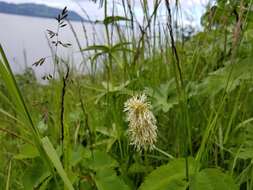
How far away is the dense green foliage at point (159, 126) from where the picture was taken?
805mm

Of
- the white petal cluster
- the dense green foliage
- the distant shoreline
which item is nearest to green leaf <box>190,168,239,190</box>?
the dense green foliage

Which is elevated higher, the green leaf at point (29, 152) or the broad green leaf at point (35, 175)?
the green leaf at point (29, 152)

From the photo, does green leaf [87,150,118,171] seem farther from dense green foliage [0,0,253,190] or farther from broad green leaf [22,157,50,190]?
broad green leaf [22,157,50,190]

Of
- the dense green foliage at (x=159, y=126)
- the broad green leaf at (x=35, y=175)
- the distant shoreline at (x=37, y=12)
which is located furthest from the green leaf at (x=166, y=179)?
the distant shoreline at (x=37, y=12)

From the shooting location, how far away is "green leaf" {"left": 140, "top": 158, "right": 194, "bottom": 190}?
77 centimetres

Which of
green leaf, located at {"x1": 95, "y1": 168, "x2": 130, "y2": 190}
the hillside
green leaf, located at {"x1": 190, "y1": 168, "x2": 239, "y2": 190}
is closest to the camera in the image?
green leaf, located at {"x1": 190, "y1": 168, "x2": 239, "y2": 190}

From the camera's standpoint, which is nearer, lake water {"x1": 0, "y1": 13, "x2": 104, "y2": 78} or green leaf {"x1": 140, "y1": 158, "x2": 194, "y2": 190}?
green leaf {"x1": 140, "y1": 158, "x2": 194, "y2": 190}

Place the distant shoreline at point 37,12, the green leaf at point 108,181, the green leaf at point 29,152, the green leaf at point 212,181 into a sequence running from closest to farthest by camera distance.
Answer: the green leaf at point 212,181
the green leaf at point 108,181
the green leaf at point 29,152
the distant shoreline at point 37,12

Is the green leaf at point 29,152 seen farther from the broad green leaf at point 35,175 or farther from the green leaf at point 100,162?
the green leaf at point 100,162

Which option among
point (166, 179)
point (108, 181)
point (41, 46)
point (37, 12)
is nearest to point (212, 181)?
point (166, 179)

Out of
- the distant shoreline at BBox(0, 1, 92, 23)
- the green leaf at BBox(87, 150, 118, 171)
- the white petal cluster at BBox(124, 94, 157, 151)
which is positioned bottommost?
the green leaf at BBox(87, 150, 118, 171)

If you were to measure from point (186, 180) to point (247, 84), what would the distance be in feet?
1.83

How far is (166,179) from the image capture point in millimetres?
771

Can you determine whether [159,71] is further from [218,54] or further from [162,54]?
[218,54]
